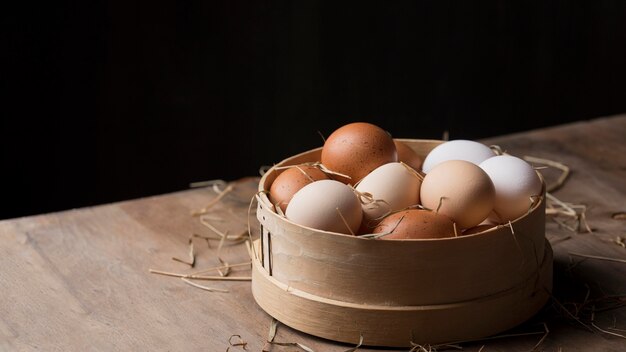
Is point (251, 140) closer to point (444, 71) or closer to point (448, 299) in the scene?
point (444, 71)

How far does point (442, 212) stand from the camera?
1.16 m

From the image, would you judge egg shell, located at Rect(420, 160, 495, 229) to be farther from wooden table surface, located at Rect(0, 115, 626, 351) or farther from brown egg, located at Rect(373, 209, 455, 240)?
wooden table surface, located at Rect(0, 115, 626, 351)

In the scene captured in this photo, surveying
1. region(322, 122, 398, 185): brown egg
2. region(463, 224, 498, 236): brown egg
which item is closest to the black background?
region(322, 122, 398, 185): brown egg

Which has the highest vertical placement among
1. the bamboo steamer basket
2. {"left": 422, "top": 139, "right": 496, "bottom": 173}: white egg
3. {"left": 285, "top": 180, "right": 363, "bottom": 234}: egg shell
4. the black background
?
{"left": 285, "top": 180, "right": 363, "bottom": 234}: egg shell

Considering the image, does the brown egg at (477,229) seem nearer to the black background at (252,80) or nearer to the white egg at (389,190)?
the white egg at (389,190)

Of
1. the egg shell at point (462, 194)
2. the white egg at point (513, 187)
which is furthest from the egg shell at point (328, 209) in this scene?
the white egg at point (513, 187)

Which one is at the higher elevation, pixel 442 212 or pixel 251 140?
pixel 442 212

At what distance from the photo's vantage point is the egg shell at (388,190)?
3.86 feet

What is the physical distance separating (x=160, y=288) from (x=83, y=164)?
1493 mm

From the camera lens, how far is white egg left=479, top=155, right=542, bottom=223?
47.9 inches

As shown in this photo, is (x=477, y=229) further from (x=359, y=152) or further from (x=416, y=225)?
(x=359, y=152)

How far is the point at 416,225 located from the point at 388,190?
3.7 inches

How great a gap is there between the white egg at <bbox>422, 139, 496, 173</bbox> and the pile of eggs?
2 cm

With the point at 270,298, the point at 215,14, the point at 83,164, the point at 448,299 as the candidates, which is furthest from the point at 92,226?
the point at 215,14
